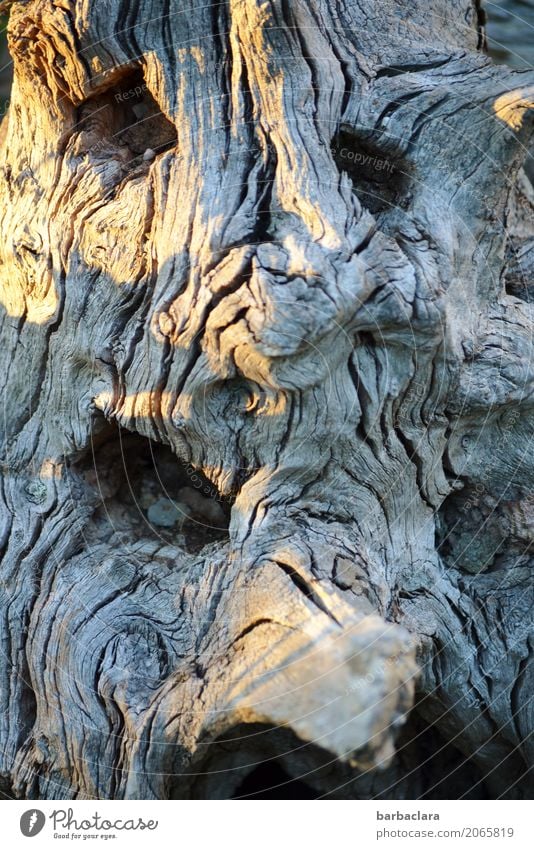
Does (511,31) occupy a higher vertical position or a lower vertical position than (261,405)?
higher

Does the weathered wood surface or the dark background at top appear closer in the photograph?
the weathered wood surface

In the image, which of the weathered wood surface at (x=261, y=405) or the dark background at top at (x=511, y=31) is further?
the dark background at top at (x=511, y=31)

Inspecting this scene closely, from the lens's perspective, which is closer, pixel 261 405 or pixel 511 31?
pixel 261 405

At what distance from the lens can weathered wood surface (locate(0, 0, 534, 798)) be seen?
2.12m

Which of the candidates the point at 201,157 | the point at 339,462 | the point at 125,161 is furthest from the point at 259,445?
the point at 125,161

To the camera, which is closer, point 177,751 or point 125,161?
point 177,751

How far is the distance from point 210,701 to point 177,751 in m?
0.20

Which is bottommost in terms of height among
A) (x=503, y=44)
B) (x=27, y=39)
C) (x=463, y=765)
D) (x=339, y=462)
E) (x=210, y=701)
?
(x=463, y=765)

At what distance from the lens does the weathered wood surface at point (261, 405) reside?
2.12 m

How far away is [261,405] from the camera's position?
222 centimetres
